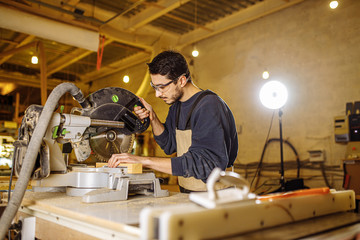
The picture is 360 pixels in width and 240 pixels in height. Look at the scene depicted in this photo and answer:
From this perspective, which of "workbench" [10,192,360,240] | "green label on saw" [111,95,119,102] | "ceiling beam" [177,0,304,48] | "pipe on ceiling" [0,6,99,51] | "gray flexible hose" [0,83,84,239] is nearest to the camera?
"workbench" [10,192,360,240]

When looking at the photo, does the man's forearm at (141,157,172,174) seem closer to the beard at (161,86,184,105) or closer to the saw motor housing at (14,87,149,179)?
the saw motor housing at (14,87,149,179)

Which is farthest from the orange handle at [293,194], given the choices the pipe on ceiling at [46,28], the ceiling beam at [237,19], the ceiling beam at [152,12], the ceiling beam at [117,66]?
the ceiling beam at [117,66]

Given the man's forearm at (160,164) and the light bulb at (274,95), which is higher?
the light bulb at (274,95)

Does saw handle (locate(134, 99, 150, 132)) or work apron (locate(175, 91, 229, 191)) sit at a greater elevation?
saw handle (locate(134, 99, 150, 132))

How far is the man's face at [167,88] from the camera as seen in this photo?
68.1 inches

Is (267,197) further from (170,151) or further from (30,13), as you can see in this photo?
(30,13)

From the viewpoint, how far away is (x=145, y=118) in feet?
5.74

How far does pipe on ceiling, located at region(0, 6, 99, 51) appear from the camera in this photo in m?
3.90

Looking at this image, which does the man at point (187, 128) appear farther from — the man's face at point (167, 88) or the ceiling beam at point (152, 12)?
the ceiling beam at point (152, 12)

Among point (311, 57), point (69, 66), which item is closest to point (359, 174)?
point (311, 57)

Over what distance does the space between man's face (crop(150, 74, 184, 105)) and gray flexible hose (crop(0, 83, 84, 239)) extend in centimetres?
55

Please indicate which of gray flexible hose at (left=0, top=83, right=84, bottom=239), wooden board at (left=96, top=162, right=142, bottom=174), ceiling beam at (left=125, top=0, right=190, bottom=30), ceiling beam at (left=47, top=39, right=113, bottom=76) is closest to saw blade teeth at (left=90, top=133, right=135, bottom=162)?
wooden board at (left=96, top=162, right=142, bottom=174)

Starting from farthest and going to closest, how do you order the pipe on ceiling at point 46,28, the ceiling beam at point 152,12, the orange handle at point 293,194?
the ceiling beam at point 152,12 < the pipe on ceiling at point 46,28 < the orange handle at point 293,194

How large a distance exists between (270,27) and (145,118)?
4.59 meters
